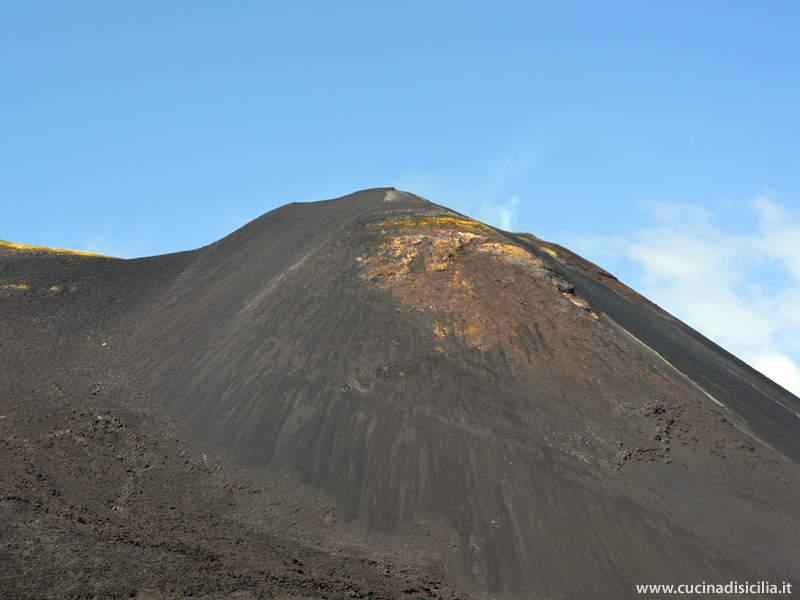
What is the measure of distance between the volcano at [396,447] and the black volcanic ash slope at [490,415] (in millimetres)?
75

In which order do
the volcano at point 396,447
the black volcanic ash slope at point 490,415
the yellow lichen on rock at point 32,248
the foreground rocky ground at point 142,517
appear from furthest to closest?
the yellow lichen on rock at point 32,248 → the black volcanic ash slope at point 490,415 → the volcano at point 396,447 → the foreground rocky ground at point 142,517

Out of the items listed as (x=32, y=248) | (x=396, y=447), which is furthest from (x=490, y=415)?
(x=32, y=248)

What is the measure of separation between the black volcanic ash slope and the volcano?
0.08m

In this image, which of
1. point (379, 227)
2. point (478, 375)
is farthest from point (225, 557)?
point (379, 227)

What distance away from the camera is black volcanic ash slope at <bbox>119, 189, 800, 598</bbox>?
47.8 ft

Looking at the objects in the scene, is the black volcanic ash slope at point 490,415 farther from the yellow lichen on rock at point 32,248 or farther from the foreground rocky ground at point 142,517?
the yellow lichen on rock at point 32,248

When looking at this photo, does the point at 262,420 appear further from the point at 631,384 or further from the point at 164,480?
the point at 631,384

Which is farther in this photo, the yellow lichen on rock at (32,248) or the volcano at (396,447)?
the yellow lichen on rock at (32,248)

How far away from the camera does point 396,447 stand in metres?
17.0

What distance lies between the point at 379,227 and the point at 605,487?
609 inches

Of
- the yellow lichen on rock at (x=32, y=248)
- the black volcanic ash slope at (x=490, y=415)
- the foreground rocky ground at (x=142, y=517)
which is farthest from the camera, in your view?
the yellow lichen on rock at (x=32, y=248)

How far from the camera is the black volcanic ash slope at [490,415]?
14562 mm

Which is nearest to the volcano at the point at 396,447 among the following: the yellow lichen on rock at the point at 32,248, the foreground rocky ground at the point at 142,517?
the foreground rocky ground at the point at 142,517

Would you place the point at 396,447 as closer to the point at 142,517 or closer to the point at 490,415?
the point at 490,415
